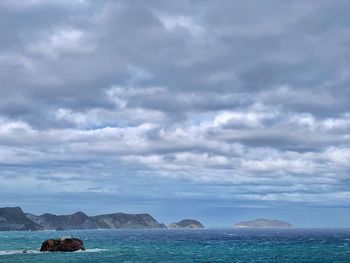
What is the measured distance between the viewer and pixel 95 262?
116m

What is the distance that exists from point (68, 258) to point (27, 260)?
31.5 ft

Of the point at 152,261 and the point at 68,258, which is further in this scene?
the point at 68,258

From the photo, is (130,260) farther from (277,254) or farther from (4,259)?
(277,254)

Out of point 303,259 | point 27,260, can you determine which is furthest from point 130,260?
point 303,259

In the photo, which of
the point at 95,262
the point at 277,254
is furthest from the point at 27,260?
the point at 277,254

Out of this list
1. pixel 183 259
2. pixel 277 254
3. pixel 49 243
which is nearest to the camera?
pixel 183 259

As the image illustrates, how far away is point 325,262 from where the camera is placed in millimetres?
116500

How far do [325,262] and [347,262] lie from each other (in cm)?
469

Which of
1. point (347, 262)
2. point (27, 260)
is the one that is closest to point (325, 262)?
point (347, 262)

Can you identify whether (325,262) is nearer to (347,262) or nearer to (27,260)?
(347,262)

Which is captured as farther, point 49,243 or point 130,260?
point 49,243

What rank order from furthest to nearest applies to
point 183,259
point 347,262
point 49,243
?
point 49,243, point 183,259, point 347,262

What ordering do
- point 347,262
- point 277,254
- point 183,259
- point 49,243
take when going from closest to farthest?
1. point 347,262
2. point 183,259
3. point 277,254
4. point 49,243

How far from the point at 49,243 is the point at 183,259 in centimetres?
4921
